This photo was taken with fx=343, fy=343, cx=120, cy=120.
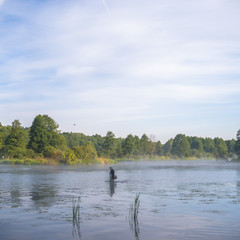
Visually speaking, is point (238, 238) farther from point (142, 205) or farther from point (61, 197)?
point (61, 197)

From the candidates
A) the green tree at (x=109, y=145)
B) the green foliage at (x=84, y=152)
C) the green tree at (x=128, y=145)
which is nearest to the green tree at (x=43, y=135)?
the green foliage at (x=84, y=152)

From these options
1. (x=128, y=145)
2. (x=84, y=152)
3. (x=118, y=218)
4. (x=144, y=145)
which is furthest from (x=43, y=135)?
(x=118, y=218)

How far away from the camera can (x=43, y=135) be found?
328 feet

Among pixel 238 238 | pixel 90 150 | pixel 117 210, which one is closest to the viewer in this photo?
pixel 238 238

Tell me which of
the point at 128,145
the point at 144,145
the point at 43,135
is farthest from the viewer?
the point at 144,145

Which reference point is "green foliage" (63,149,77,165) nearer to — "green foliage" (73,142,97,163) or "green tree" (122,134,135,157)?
"green foliage" (73,142,97,163)

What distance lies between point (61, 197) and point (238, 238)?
50.6 feet

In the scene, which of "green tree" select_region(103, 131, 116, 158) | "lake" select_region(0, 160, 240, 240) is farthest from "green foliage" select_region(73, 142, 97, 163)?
"lake" select_region(0, 160, 240, 240)

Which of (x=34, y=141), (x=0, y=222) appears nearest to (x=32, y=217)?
(x=0, y=222)

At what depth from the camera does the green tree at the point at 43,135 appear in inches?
3937

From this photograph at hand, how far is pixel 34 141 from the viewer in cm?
10062

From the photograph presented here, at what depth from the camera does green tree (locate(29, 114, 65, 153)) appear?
100000mm

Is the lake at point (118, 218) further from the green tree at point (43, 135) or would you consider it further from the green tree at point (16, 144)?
the green tree at point (43, 135)

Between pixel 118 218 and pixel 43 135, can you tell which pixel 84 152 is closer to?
pixel 43 135
